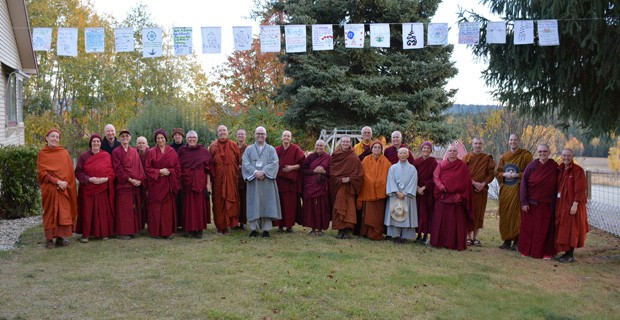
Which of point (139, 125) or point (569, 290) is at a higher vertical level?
point (139, 125)

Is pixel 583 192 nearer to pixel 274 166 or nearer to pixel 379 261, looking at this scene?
pixel 379 261

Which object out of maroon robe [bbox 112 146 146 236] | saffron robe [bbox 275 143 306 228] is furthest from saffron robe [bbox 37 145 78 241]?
saffron robe [bbox 275 143 306 228]

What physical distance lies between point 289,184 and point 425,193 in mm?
2506

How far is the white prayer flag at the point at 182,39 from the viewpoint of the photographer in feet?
35.7

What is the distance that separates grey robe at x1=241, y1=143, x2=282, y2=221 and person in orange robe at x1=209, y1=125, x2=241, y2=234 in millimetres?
244

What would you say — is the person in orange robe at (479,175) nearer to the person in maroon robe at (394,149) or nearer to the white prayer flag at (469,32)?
the person in maroon robe at (394,149)

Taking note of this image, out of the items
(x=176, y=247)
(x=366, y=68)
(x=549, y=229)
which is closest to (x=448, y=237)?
(x=549, y=229)

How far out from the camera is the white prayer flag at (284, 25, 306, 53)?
37.3 ft

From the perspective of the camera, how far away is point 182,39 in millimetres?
10914

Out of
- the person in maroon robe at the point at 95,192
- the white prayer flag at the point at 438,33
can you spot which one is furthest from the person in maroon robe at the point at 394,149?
the person in maroon robe at the point at 95,192

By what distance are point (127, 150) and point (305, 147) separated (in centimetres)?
1298

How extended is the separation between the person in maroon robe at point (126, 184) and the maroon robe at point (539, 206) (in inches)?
256

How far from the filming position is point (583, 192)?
8.32 meters

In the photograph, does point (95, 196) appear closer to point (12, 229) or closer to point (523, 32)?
point (12, 229)
